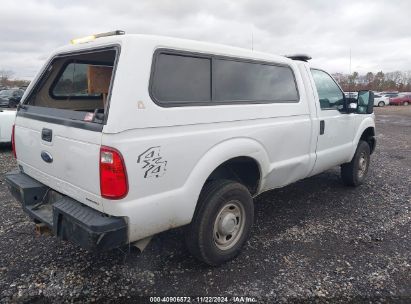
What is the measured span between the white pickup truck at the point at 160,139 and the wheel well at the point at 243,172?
0.01 m

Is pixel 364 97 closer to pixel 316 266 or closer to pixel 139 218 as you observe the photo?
pixel 316 266

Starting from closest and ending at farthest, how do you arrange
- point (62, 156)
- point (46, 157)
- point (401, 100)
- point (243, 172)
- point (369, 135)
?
point (62, 156) < point (46, 157) < point (243, 172) < point (369, 135) < point (401, 100)

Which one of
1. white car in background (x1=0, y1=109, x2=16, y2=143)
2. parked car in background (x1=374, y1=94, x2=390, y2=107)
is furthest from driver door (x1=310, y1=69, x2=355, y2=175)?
parked car in background (x1=374, y1=94, x2=390, y2=107)

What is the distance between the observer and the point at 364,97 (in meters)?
4.80

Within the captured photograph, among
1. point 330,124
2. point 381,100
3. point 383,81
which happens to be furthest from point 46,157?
point 383,81

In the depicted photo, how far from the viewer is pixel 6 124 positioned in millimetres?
7605

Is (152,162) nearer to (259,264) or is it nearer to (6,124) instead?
(259,264)

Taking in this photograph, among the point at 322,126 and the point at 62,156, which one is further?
the point at 322,126

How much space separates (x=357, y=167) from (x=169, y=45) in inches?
157

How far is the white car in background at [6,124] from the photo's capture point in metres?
7.56

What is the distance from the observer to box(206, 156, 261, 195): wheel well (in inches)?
131

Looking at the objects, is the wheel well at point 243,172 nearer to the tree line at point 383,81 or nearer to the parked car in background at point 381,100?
the parked car in background at point 381,100

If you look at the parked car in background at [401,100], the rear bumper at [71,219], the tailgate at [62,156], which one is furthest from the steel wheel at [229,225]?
the parked car in background at [401,100]

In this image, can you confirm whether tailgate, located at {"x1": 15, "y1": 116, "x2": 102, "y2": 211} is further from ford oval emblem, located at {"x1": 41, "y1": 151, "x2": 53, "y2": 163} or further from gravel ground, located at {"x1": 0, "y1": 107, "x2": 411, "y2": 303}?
gravel ground, located at {"x1": 0, "y1": 107, "x2": 411, "y2": 303}
